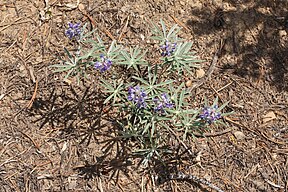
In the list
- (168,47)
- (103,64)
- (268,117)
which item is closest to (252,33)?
(268,117)

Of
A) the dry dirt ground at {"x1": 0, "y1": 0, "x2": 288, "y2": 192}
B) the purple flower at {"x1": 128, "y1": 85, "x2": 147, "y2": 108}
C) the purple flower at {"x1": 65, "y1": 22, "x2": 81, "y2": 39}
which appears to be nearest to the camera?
the purple flower at {"x1": 128, "y1": 85, "x2": 147, "y2": 108}

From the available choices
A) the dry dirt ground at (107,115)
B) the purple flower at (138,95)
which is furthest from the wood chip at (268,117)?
the purple flower at (138,95)

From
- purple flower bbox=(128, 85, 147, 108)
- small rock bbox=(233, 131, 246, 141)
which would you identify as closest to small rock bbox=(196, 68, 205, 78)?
small rock bbox=(233, 131, 246, 141)

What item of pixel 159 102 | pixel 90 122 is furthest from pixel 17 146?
pixel 159 102

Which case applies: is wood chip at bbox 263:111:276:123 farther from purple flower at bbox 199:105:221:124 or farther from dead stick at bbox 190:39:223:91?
purple flower at bbox 199:105:221:124

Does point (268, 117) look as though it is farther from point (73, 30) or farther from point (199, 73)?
point (73, 30)
